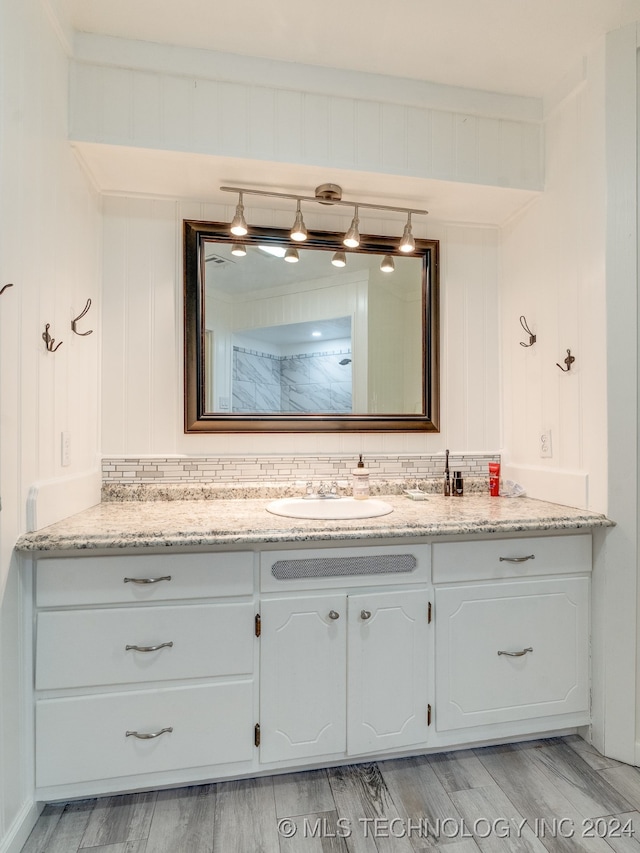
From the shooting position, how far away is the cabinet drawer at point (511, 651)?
1.61 metres

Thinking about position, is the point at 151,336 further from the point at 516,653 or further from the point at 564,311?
the point at 516,653

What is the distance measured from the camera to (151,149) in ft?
5.47

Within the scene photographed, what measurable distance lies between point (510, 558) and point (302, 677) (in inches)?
32.4

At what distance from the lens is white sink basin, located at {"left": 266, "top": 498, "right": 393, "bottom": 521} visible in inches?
66.9

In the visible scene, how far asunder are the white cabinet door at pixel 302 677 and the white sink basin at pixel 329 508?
315 millimetres

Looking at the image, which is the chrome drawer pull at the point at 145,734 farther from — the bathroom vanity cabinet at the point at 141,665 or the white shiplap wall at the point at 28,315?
the white shiplap wall at the point at 28,315

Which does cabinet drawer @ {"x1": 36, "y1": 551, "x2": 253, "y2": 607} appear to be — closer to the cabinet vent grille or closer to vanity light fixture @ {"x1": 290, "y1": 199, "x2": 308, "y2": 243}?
the cabinet vent grille

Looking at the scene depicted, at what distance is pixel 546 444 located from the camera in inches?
77.5

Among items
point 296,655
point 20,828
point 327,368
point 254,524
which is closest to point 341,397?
point 327,368

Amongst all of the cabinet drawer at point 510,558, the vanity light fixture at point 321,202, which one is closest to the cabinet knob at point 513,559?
the cabinet drawer at point 510,558

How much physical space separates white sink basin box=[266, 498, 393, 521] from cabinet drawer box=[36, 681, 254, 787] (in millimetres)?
579

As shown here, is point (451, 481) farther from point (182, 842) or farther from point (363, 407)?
point (182, 842)

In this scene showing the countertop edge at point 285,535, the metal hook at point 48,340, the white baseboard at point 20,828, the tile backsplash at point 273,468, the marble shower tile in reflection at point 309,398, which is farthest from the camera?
the marble shower tile in reflection at point 309,398

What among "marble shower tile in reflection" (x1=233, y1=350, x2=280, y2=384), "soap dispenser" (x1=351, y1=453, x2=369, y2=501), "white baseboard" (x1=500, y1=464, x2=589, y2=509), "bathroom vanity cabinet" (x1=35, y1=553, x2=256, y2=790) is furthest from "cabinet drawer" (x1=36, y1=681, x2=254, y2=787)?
"white baseboard" (x1=500, y1=464, x2=589, y2=509)
